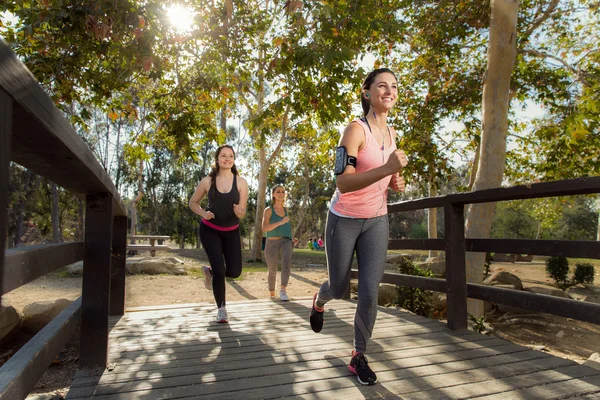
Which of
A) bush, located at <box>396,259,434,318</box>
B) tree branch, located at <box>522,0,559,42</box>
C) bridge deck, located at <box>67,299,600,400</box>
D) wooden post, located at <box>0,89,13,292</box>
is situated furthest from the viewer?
tree branch, located at <box>522,0,559,42</box>

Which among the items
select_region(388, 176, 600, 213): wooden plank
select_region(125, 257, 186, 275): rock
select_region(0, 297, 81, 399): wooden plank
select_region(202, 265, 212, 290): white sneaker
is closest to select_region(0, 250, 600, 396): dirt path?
select_region(125, 257, 186, 275): rock

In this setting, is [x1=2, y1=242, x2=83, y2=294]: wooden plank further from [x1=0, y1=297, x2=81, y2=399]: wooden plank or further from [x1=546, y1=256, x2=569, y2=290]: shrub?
[x1=546, y1=256, x2=569, y2=290]: shrub

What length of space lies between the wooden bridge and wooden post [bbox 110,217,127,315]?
19 mm

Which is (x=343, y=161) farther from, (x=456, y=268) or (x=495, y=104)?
(x=495, y=104)

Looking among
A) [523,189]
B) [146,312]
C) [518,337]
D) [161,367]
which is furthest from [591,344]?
[161,367]

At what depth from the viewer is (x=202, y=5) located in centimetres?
1110

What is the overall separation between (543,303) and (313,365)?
1.74 metres

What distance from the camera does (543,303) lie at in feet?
11.0

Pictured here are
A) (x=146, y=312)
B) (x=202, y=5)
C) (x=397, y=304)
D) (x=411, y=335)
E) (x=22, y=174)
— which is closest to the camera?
(x=411, y=335)

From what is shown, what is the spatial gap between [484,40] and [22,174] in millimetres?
31716

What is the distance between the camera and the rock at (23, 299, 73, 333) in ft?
22.8

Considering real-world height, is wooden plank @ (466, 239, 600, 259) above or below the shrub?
above

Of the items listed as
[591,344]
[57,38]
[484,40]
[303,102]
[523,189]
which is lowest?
[591,344]

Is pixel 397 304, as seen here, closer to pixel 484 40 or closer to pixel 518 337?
pixel 518 337
